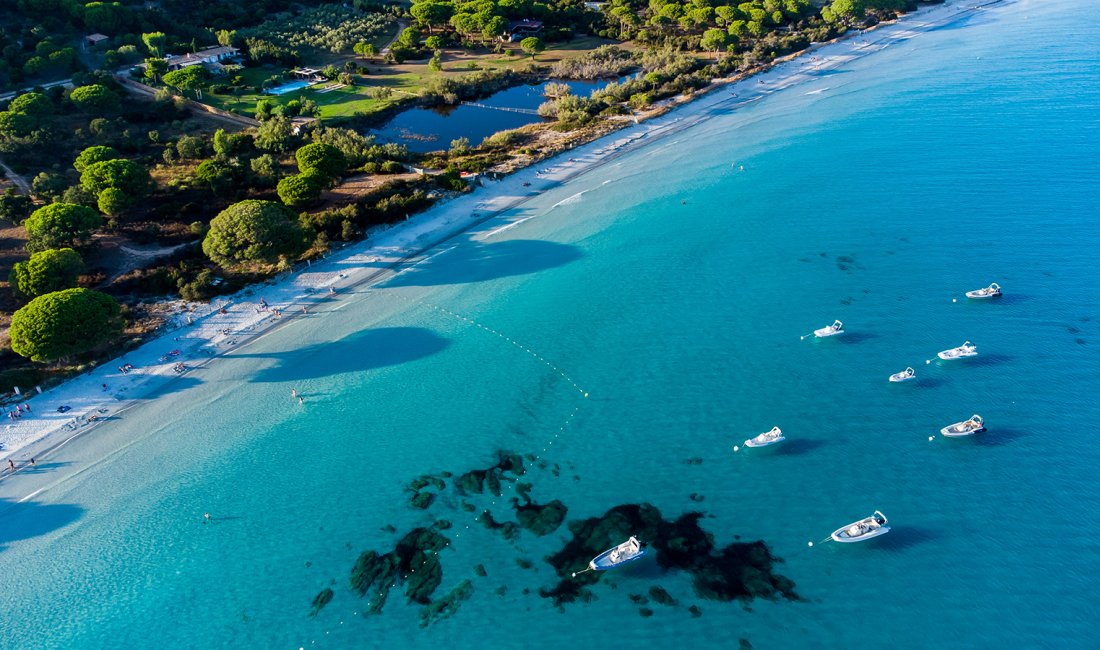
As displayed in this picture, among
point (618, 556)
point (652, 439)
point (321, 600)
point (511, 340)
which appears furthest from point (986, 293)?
point (321, 600)

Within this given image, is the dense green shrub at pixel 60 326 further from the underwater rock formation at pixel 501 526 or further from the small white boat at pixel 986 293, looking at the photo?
the small white boat at pixel 986 293

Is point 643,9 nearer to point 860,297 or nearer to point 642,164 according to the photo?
point 642,164

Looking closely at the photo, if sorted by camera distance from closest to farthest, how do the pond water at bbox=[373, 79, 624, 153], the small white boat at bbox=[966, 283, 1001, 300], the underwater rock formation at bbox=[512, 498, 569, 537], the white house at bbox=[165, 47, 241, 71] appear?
the underwater rock formation at bbox=[512, 498, 569, 537] → the small white boat at bbox=[966, 283, 1001, 300] → the pond water at bbox=[373, 79, 624, 153] → the white house at bbox=[165, 47, 241, 71]

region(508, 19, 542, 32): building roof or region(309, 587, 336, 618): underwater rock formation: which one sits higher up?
region(508, 19, 542, 32): building roof

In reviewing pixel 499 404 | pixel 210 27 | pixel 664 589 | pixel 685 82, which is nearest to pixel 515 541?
pixel 664 589

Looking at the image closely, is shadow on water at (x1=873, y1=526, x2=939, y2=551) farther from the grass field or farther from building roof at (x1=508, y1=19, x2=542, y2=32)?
building roof at (x1=508, y1=19, x2=542, y2=32)

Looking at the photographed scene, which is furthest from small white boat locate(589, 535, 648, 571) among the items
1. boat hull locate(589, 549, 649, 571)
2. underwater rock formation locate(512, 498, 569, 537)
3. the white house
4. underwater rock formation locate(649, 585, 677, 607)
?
the white house
